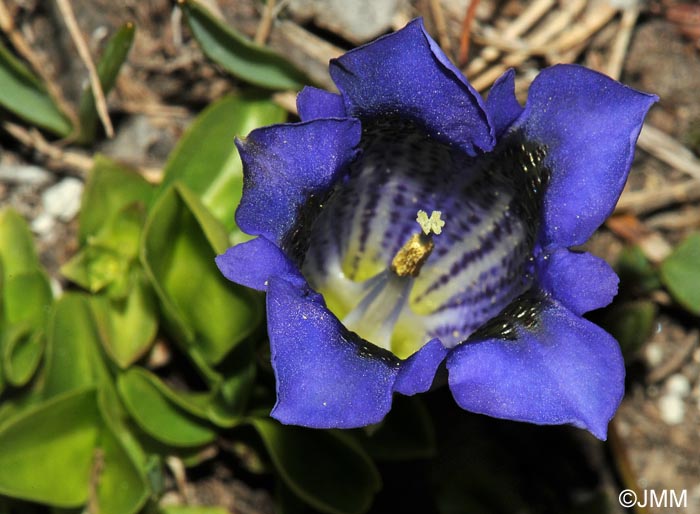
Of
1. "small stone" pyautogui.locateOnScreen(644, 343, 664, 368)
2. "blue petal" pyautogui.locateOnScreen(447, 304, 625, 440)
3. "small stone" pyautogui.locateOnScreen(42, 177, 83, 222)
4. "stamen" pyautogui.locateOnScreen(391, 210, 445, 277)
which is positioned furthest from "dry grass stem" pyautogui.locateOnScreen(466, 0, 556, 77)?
"blue petal" pyautogui.locateOnScreen(447, 304, 625, 440)

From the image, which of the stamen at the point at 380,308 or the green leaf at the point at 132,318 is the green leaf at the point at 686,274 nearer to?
the stamen at the point at 380,308

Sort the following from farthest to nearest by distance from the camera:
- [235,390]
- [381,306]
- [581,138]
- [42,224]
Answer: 1. [42,224]
2. [235,390]
3. [381,306]
4. [581,138]

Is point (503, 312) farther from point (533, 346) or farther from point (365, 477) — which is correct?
point (365, 477)

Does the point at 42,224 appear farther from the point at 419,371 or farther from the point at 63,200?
the point at 419,371

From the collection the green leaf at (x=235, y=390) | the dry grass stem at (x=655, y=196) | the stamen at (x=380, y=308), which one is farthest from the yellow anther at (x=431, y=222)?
the dry grass stem at (x=655, y=196)

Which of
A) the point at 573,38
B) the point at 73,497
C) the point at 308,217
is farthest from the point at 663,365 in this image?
the point at 73,497

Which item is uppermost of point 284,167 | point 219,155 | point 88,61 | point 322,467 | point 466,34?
point 284,167

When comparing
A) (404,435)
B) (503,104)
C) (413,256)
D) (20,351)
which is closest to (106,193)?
(20,351)
